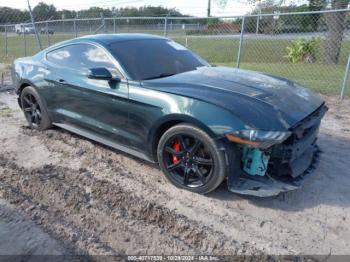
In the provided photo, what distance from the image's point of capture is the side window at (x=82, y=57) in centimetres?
420

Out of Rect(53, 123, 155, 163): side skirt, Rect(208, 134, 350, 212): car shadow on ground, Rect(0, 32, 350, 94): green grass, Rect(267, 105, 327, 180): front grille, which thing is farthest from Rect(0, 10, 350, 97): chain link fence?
Rect(53, 123, 155, 163): side skirt

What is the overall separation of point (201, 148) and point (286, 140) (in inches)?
31.7

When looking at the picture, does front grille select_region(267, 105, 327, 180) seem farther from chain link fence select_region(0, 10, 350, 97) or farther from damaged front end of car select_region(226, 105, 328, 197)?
chain link fence select_region(0, 10, 350, 97)

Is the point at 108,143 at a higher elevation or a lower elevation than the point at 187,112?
lower

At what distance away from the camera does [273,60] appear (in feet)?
50.1

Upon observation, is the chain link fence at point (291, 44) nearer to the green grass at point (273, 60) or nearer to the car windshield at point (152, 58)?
the green grass at point (273, 60)

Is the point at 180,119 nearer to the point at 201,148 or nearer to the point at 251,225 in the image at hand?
the point at 201,148

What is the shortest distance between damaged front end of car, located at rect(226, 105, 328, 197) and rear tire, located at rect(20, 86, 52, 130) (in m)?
3.20

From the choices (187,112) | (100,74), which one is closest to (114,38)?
(100,74)

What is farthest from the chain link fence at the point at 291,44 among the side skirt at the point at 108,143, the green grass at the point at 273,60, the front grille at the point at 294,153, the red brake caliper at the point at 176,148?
the red brake caliper at the point at 176,148

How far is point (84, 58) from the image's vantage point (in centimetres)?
455

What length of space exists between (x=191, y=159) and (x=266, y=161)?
29.0 inches

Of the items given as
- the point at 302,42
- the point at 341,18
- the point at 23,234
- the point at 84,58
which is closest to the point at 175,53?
the point at 84,58

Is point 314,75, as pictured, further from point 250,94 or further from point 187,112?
point 187,112
